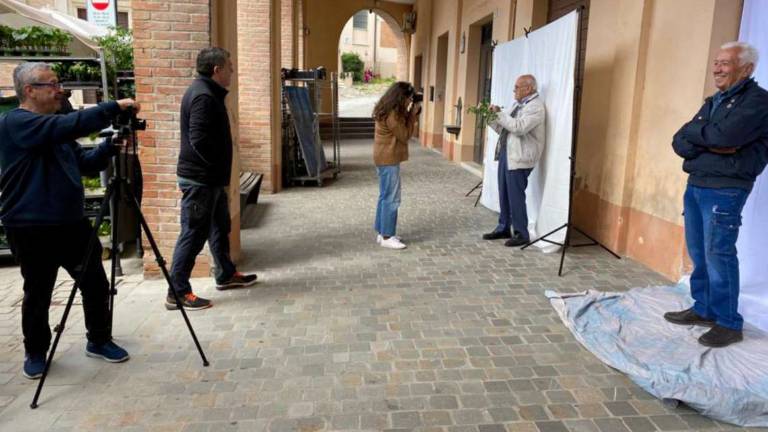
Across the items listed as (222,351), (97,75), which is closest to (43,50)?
(97,75)

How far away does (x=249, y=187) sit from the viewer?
7.33 m

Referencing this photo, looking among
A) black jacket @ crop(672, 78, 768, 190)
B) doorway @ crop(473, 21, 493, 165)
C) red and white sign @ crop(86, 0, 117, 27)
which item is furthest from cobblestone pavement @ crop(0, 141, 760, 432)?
doorway @ crop(473, 21, 493, 165)

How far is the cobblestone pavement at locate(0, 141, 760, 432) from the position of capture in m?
2.70

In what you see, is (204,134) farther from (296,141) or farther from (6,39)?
(296,141)

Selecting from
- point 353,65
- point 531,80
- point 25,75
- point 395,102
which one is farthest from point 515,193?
point 353,65

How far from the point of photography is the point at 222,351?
11.0ft

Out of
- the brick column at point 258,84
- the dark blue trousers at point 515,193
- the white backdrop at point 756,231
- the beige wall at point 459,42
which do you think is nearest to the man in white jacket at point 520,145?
the dark blue trousers at point 515,193

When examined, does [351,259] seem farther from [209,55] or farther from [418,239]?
[209,55]

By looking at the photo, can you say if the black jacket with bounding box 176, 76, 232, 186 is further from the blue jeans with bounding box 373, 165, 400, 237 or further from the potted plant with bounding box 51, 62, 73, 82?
the potted plant with bounding box 51, 62, 73, 82

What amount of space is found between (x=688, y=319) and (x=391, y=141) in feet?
10.0

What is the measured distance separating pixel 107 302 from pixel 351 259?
2.40 m

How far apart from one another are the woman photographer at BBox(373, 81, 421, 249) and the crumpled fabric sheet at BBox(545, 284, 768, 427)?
6.43 ft

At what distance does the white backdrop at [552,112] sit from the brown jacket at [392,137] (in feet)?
4.76

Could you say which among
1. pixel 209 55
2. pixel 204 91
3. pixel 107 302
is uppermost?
pixel 209 55
